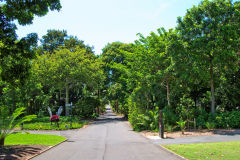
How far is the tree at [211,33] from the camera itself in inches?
664

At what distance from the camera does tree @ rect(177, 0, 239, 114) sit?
55.3ft

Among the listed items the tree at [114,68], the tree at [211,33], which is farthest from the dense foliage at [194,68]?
the tree at [114,68]

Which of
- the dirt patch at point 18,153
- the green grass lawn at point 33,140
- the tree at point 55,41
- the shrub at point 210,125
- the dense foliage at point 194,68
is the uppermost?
the tree at point 55,41

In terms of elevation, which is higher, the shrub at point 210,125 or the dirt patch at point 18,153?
the shrub at point 210,125

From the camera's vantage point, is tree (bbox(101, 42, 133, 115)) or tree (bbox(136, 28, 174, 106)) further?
tree (bbox(101, 42, 133, 115))

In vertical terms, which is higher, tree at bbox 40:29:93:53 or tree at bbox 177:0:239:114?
tree at bbox 40:29:93:53

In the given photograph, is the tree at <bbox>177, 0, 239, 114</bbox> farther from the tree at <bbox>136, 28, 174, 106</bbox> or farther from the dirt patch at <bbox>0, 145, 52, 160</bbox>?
the dirt patch at <bbox>0, 145, 52, 160</bbox>

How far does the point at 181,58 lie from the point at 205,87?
5.87 m

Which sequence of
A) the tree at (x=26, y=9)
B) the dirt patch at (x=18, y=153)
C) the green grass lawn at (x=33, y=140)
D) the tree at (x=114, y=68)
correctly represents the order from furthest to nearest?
the tree at (x=114, y=68) → the green grass lawn at (x=33, y=140) → the tree at (x=26, y=9) → the dirt patch at (x=18, y=153)

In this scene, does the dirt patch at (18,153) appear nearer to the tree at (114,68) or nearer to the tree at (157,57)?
the tree at (157,57)

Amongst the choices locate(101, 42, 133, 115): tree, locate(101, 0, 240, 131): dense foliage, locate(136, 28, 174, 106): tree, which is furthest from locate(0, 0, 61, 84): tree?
locate(101, 42, 133, 115): tree

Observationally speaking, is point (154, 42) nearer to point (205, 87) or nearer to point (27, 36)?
point (205, 87)

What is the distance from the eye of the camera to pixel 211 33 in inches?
673

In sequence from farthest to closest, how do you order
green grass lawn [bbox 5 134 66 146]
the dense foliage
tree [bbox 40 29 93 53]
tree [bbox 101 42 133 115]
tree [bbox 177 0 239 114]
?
tree [bbox 40 29 93 53], tree [bbox 101 42 133 115], the dense foliage, tree [bbox 177 0 239 114], green grass lawn [bbox 5 134 66 146]
